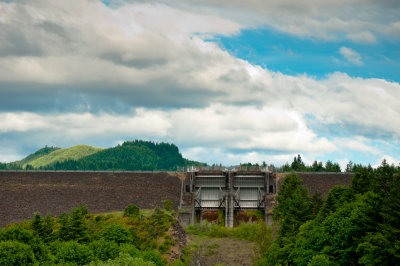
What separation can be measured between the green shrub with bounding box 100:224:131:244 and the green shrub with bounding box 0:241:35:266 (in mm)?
18510

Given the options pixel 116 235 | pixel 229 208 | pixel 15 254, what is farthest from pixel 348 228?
pixel 229 208

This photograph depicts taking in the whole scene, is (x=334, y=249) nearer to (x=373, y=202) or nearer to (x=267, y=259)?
(x=373, y=202)

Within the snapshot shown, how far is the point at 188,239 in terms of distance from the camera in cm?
9712

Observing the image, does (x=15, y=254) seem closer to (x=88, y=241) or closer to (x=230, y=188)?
(x=88, y=241)

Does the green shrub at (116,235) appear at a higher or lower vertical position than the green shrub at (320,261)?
higher

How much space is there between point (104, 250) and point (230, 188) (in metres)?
64.8

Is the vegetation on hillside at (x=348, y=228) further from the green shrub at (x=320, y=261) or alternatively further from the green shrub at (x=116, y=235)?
the green shrub at (x=116, y=235)

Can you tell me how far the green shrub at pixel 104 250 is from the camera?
54.7 m

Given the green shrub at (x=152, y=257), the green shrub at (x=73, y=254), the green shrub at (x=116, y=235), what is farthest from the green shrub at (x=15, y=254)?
the green shrub at (x=116, y=235)

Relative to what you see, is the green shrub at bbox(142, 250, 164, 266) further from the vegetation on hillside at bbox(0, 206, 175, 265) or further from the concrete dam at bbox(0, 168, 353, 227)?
the concrete dam at bbox(0, 168, 353, 227)

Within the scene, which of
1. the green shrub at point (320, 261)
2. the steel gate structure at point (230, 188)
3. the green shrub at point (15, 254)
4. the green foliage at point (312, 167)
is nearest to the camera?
the green shrub at point (15, 254)

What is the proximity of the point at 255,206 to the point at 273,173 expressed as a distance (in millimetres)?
10565

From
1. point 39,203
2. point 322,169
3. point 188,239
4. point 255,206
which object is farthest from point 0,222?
point 322,169

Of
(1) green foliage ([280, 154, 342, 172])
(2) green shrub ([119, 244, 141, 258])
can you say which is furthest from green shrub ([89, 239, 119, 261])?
(1) green foliage ([280, 154, 342, 172])
